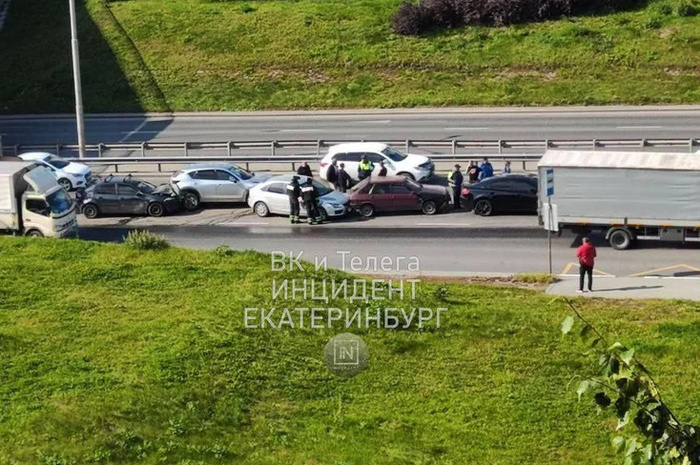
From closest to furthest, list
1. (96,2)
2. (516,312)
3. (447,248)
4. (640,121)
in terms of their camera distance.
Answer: (516,312) < (447,248) < (640,121) < (96,2)

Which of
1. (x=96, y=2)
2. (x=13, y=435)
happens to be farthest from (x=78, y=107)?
(x=13, y=435)

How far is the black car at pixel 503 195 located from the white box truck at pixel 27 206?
11888 millimetres

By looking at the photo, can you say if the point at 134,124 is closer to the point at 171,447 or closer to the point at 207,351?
the point at 207,351

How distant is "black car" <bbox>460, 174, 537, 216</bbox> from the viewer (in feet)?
105

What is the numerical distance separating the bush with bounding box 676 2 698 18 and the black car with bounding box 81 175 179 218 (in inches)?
1101

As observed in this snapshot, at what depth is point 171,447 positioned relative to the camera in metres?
15.1

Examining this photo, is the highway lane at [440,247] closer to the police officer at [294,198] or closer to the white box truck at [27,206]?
the police officer at [294,198]

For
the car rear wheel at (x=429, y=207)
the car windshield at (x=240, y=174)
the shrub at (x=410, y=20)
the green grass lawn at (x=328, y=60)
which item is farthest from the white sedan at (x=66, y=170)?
the shrub at (x=410, y=20)

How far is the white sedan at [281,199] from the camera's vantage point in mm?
33031

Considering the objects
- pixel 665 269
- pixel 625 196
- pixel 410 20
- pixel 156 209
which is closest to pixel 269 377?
pixel 665 269

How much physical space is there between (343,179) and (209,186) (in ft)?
14.2

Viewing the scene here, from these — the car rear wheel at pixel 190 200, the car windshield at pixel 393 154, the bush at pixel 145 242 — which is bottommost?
the car rear wheel at pixel 190 200

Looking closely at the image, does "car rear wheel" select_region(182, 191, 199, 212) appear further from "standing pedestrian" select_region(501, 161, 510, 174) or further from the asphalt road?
the asphalt road

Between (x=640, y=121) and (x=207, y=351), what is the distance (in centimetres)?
2994
